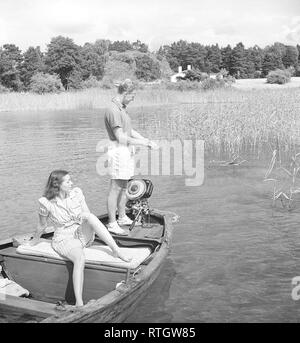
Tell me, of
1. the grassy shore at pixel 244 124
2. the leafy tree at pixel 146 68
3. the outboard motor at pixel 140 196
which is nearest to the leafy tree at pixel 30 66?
the leafy tree at pixel 146 68

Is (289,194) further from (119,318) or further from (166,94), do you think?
(166,94)

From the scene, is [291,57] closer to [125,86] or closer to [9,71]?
[9,71]

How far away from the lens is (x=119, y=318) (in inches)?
165

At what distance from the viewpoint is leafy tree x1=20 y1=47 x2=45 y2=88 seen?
5372cm

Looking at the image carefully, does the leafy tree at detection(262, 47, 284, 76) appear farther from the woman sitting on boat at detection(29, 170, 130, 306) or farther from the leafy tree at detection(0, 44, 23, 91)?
the woman sitting on boat at detection(29, 170, 130, 306)

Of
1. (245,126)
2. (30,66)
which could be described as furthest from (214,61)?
(245,126)

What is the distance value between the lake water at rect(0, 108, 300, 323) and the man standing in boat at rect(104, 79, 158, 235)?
106 cm

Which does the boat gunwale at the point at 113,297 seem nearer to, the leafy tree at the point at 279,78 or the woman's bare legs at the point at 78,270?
the woman's bare legs at the point at 78,270

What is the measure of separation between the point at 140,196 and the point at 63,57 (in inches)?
1984

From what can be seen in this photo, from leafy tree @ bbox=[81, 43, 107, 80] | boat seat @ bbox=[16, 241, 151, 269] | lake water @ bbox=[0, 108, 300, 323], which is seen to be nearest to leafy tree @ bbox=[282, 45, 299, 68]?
leafy tree @ bbox=[81, 43, 107, 80]

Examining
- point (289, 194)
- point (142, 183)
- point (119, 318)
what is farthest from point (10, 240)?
point (289, 194)

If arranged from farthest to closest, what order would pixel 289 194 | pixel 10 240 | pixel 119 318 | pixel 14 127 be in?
1. pixel 14 127
2. pixel 289 194
3. pixel 10 240
4. pixel 119 318

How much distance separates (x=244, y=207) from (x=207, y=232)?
1577mm

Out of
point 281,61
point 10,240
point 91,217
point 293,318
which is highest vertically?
point 281,61
